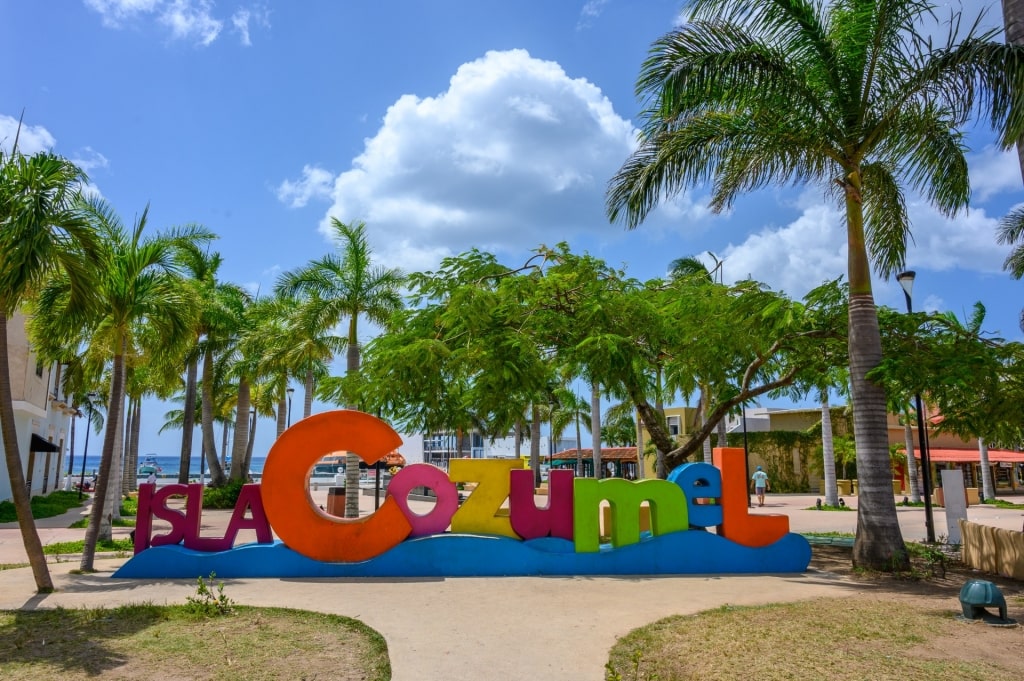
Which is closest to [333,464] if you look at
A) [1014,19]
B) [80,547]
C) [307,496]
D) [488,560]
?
[80,547]

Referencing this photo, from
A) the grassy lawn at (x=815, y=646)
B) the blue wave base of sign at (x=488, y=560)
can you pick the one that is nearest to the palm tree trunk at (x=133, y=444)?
the blue wave base of sign at (x=488, y=560)

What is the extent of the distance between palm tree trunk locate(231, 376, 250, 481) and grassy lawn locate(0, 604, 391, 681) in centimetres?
2523

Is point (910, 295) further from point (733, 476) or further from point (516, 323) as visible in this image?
point (516, 323)

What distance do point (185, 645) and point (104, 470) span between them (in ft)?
23.8

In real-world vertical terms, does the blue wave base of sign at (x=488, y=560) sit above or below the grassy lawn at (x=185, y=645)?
above

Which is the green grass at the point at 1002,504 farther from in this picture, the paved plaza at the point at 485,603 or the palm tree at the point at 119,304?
the palm tree at the point at 119,304

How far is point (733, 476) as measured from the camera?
12.9 metres

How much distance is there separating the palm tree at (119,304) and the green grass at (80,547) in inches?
106

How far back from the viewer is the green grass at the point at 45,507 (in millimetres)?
25031

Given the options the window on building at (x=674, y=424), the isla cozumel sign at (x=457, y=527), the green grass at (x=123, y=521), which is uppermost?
the window on building at (x=674, y=424)

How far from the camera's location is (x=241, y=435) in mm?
33656

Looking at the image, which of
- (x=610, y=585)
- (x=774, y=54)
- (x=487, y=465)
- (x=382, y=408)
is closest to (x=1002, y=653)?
(x=610, y=585)

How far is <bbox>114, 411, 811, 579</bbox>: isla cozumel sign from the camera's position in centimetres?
1190

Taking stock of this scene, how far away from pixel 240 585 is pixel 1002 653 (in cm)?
1006
